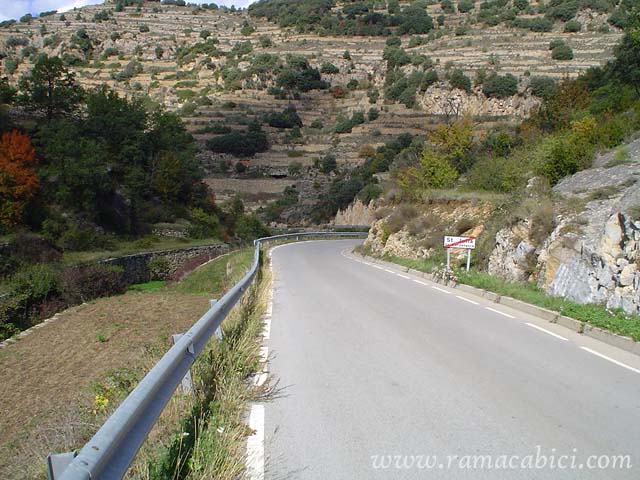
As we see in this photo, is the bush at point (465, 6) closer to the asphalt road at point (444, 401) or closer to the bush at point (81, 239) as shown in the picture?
the bush at point (81, 239)

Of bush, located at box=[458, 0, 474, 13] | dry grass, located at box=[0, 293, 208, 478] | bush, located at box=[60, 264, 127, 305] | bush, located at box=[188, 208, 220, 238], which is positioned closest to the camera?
dry grass, located at box=[0, 293, 208, 478]

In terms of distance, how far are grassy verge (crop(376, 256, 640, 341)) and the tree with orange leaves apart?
2860 cm

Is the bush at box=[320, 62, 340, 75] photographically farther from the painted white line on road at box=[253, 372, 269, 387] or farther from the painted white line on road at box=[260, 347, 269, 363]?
the painted white line on road at box=[253, 372, 269, 387]

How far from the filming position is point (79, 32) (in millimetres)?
152625

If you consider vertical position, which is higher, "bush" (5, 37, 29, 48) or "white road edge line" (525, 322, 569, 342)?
"bush" (5, 37, 29, 48)

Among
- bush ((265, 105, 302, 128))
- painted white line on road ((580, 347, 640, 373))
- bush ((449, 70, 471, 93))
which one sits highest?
bush ((449, 70, 471, 93))

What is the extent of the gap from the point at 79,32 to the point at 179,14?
43298mm

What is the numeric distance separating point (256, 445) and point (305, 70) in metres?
125

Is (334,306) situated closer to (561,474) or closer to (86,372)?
(86,372)

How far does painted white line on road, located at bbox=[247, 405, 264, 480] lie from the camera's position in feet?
14.4

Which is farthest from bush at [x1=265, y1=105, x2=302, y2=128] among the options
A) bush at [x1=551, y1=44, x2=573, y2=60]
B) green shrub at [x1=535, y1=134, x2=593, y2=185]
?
green shrub at [x1=535, y1=134, x2=593, y2=185]

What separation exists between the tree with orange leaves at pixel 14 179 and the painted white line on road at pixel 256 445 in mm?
34289

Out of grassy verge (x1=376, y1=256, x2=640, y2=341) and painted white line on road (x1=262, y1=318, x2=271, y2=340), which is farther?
painted white line on road (x1=262, y1=318, x2=271, y2=340)

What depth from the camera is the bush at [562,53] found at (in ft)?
289
